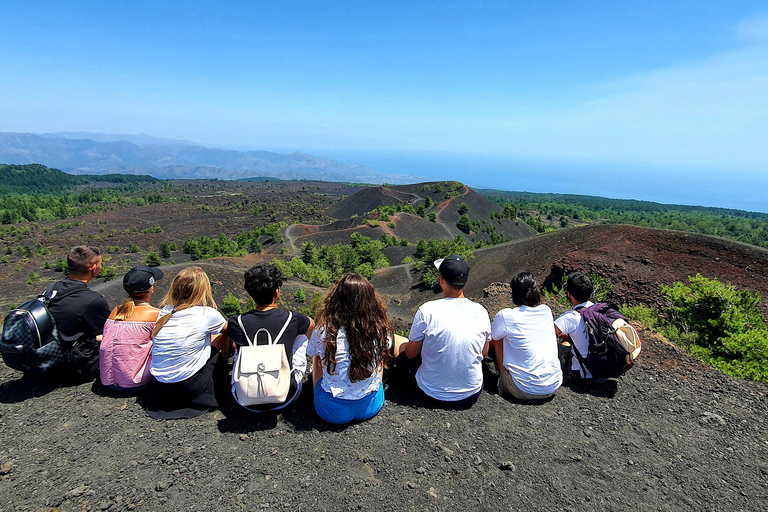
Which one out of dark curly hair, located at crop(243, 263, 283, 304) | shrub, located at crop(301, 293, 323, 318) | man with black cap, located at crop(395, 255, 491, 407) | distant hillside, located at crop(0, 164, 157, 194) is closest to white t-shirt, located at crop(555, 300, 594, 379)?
man with black cap, located at crop(395, 255, 491, 407)

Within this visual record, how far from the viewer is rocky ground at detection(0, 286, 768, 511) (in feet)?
10.2

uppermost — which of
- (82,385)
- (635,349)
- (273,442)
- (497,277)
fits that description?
(635,349)

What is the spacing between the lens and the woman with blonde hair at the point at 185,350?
12.4ft

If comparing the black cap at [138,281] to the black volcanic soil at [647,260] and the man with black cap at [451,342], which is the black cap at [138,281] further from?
the black volcanic soil at [647,260]

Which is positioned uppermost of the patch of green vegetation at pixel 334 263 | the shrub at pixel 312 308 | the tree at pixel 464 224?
the tree at pixel 464 224

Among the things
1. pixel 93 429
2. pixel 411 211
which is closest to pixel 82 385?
pixel 93 429

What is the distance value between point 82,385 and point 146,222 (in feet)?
226

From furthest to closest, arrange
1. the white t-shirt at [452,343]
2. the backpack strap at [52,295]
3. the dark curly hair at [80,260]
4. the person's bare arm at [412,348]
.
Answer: the dark curly hair at [80,260]
the backpack strap at [52,295]
the person's bare arm at [412,348]
the white t-shirt at [452,343]

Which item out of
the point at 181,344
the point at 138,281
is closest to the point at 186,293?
the point at 181,344

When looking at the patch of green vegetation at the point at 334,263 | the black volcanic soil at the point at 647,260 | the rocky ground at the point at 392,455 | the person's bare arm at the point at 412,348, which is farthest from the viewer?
the patch of green vegetation at the point at 334,263

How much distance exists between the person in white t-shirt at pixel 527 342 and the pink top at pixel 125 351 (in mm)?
4103

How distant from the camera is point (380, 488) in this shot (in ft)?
10.5

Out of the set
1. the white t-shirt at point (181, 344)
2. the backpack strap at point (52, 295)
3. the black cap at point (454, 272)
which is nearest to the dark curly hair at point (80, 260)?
the backpack strap at point (52, 295)

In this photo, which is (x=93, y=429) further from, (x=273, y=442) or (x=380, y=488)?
(x=380, y=488)
